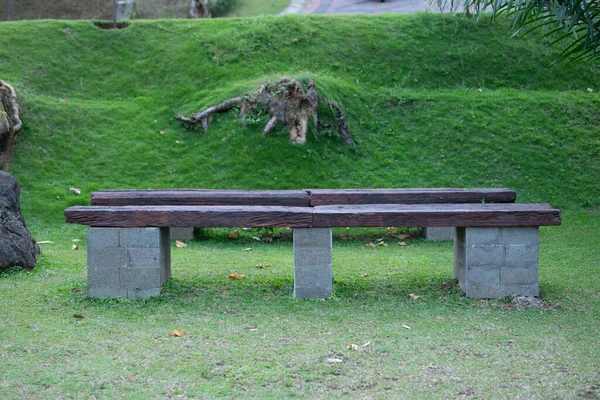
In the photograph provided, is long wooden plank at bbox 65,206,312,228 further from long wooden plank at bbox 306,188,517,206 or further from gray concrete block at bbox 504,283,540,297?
gray concrete block at bbox 504,283,540,297

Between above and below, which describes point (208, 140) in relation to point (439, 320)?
above

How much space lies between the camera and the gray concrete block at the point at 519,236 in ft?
23.3

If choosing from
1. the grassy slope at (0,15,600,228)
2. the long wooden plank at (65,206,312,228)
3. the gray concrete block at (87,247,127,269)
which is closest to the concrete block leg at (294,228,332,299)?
the long wooden plank at (65,206,312,228)

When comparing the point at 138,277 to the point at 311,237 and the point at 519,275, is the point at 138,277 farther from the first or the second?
the point at 519,275

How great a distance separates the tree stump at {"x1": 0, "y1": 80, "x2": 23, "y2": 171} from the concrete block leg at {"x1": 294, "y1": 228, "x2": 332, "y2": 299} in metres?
7.99

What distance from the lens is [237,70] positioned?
634 inches

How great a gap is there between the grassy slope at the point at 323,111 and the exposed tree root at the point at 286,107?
24 centimetres

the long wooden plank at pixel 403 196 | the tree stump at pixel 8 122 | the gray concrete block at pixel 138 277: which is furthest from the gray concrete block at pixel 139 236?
the tree stump at pixel 8 122

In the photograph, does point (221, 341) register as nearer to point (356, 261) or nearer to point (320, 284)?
point (320, 284)

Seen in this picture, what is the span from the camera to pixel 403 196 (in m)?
8.73

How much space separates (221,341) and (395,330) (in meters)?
1.60

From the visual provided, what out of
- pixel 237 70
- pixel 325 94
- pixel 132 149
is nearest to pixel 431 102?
pixel 325 94

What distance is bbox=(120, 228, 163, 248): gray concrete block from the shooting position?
23.1ft

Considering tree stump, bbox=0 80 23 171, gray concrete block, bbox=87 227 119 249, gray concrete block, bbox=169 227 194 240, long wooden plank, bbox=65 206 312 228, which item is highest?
tree stump, bbox=0 80 23 171
